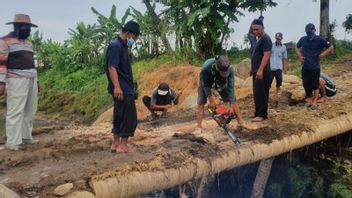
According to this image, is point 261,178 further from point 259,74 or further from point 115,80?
point 115,80

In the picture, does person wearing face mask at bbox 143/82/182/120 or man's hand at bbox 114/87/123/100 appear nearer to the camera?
man's hand at bbox 114/87/123/100

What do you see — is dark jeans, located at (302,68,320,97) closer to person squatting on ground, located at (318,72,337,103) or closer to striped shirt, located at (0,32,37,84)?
person squatting on ground, located at (318,72,337,103)

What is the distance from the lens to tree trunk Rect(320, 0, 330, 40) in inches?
601

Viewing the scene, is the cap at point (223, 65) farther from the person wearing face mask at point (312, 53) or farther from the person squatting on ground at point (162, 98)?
the person squatting on ground at point (162, 98)

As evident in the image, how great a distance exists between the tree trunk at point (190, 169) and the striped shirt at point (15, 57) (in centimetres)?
176

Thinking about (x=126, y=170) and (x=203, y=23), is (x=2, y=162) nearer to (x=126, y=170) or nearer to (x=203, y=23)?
(x=126, y=170)

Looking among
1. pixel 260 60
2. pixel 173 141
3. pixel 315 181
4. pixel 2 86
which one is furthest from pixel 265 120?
pixel 2 86

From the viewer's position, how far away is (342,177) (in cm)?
719

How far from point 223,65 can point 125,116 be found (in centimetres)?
142

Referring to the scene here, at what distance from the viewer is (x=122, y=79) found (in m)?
4.82

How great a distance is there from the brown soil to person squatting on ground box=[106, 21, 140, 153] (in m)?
0.33

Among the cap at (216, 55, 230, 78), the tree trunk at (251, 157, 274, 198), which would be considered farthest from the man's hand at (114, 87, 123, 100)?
the tree trunk at (251, 157, 274, 198)

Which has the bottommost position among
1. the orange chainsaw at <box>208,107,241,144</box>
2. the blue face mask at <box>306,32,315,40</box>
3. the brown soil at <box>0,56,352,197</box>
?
the brown soil at <box>0,56,352,197</box>

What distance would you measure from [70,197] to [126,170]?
0.75 meters
